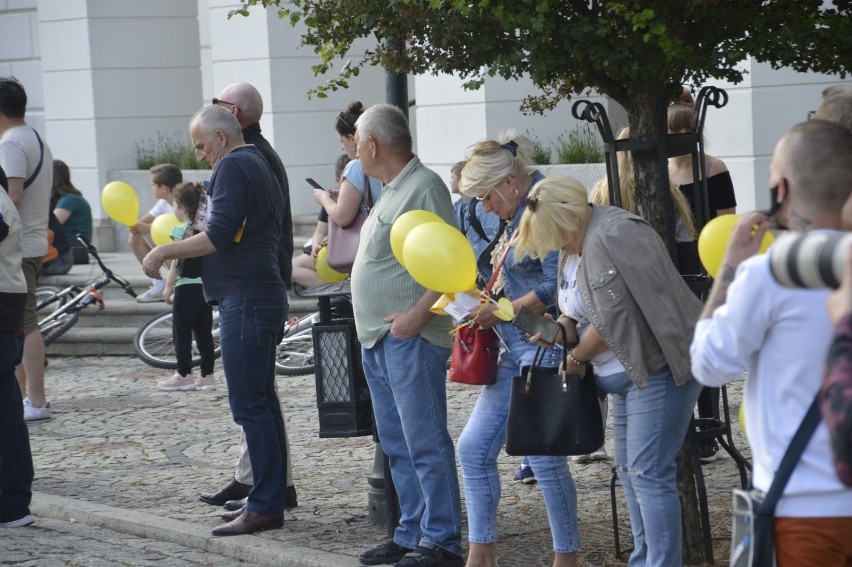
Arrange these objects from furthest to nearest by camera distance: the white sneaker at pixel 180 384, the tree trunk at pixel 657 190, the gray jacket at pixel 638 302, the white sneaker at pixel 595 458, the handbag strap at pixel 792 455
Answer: the white sneaker at pixel 180 384
the white sneaker at pixel 595 458
the tree trunk at pixel 657 190
the gray jacket at pixel 638 302
the handbag strap at pixel 792 455

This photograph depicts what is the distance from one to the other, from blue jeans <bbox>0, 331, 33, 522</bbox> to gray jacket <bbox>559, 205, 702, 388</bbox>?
3.28 m

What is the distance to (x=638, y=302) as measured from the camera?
4383 millimetres

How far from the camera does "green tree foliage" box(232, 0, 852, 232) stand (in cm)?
467

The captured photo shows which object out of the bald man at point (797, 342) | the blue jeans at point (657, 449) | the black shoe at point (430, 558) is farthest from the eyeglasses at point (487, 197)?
the bald man at point (797, 342)

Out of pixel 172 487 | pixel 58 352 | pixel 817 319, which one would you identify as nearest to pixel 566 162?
pixel 58 352

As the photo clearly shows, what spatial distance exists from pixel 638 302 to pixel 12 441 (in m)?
3.53

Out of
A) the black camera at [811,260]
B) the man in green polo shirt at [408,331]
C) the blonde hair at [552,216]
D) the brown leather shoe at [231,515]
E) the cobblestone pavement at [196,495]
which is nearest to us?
the black camera at [811,260]

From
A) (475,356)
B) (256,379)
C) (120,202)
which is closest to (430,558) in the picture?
(475,356)

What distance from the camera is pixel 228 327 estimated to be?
20.0 feet

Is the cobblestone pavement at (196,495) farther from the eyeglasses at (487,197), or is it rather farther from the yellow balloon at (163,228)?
the eyeglasses at (487,197)

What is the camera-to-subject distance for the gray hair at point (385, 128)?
213 inches

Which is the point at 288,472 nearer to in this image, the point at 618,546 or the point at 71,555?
the point at 71,555

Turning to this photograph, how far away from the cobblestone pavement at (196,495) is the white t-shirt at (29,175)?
1359 mm

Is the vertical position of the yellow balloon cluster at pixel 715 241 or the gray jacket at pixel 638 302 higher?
the yellow balloon cluster at pixel 715 241
